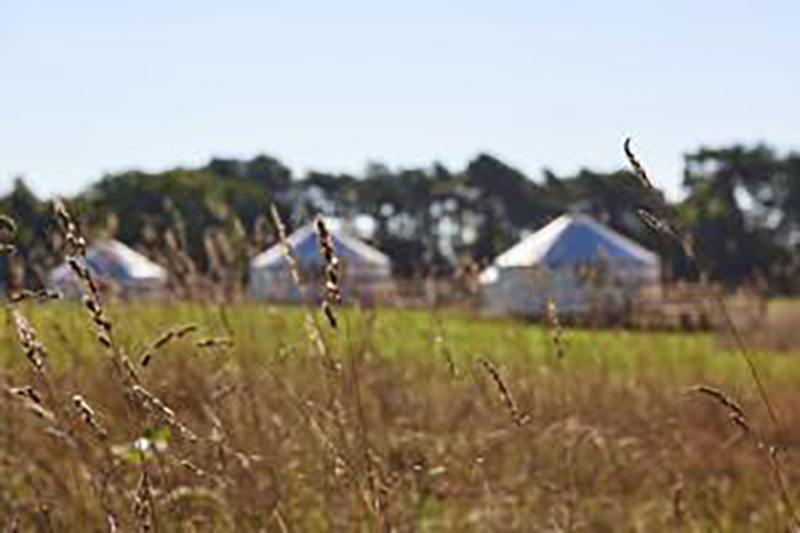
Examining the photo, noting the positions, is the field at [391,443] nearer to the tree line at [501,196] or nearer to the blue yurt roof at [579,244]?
the blue yurt roof at [579,244]

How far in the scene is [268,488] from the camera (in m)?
2.98

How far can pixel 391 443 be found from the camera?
374cm

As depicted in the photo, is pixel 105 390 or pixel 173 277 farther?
pixel 105 390

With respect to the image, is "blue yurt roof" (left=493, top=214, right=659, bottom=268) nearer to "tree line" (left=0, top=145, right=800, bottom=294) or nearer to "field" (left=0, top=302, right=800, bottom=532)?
"tree line" (left=0, top=145, right=800, bottom=294)

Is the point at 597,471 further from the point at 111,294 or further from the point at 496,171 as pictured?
the point at 496,171

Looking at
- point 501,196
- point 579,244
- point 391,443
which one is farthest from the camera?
point 501,196

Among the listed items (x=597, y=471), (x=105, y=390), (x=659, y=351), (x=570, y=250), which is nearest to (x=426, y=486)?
(x=597, y=471)

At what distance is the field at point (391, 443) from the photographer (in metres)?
2.41

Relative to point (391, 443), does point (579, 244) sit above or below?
above

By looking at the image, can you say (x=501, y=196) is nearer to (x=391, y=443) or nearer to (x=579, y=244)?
(x=579, y=244)

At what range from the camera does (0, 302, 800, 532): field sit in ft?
7.89

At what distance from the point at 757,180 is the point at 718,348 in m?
46.8

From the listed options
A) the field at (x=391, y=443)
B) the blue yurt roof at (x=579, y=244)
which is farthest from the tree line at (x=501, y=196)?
the field at (x=391, y=443)

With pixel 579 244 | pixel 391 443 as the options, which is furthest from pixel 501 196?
pixel 391 443
